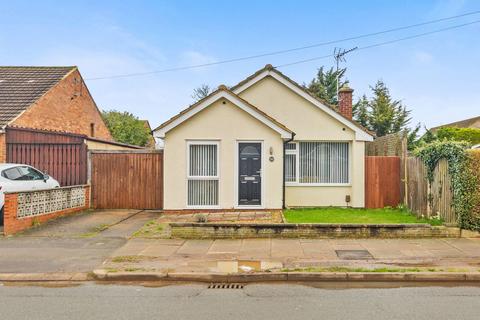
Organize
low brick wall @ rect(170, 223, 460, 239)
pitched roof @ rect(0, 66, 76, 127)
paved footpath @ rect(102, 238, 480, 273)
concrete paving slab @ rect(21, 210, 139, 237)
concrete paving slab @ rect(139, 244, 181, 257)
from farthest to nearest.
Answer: pitched roof @ rect(0, 66, 76, 127), concrete paving slab @ rect(21, 210, 139, 237), low brick wall @ rect(170, 223, 460, 239), concrete paving slab @ rect(139, 244, 181, 257), paved footpath @ rect(102, 238, 480, 273)

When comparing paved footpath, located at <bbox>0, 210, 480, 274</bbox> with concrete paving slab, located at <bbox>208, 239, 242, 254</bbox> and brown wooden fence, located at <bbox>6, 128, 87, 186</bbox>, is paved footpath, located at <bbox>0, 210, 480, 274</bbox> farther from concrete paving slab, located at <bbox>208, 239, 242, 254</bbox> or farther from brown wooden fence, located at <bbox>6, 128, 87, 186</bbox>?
brown wooden fence, located at <bbox>6, 128, 87, 186</bbox>

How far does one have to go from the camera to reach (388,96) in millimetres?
34094

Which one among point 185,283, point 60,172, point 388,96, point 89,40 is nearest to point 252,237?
point 185,283

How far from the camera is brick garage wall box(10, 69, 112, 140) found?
1708 centimetres

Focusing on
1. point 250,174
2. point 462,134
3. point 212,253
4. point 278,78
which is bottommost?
point 212,253

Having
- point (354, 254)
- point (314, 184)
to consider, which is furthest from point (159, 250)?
point (314, 184)

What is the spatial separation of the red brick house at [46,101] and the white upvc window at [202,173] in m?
5.32

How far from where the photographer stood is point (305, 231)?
9.56 m

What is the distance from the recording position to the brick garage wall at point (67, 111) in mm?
17078

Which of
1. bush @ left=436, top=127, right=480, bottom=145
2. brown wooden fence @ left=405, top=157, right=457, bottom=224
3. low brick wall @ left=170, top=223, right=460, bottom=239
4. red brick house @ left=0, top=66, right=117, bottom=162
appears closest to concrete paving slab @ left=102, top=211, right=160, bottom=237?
low brick wall @ left=170, top=223, right=460, bottom=239

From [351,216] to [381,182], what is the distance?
2.97 metres

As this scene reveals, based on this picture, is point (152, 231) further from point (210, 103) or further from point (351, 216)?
point (351, 216)

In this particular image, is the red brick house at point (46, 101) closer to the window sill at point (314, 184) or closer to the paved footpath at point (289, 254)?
the window sill at point (314, 184)

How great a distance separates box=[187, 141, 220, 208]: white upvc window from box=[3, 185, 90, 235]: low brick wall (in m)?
3.79
